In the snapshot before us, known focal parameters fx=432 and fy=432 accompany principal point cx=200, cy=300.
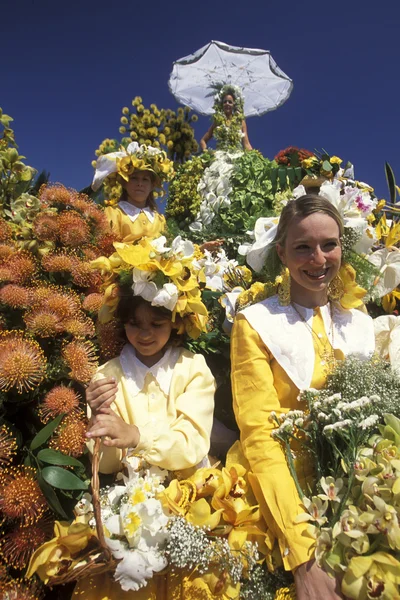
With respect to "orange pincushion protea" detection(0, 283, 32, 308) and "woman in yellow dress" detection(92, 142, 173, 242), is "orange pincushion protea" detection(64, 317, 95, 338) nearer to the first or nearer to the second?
"orange pincushion protea" detection(0, 283, 32, 308)

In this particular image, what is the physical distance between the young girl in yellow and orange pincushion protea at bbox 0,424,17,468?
258mm

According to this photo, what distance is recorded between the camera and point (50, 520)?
4.80ft

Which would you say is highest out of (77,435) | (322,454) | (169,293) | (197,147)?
(197,147)

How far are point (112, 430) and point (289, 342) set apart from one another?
0.74m

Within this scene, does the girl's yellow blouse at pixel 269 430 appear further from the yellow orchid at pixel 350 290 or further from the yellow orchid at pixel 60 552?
the yellow orchid at pixel 60 552

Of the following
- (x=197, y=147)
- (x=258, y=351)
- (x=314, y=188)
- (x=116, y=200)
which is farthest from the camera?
(x=197, y=147)

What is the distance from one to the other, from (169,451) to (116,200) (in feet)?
9.37

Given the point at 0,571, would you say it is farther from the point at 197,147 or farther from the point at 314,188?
the point at 197,147

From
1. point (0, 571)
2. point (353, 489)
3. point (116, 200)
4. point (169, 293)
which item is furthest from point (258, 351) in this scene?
point (116, 200)

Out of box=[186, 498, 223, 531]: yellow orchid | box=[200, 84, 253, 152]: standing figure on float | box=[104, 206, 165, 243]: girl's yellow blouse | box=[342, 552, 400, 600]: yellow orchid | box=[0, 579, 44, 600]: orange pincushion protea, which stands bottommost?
box=[0, 579, 44, 600]: orange pincushion protea

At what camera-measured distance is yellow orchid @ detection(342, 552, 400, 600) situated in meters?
1.06

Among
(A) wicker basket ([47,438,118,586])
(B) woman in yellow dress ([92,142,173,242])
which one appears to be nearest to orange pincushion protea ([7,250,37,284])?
(A) wicker basket ([47,438,118,586])

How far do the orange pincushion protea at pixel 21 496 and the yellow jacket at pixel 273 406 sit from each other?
0.71 m

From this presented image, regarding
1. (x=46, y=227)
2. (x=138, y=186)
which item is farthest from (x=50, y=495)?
(x=138, y=186)
